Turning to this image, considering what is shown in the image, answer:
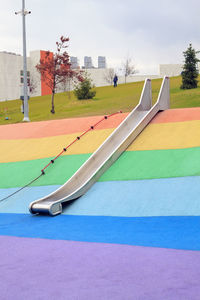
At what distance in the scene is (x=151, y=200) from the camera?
27.0ft

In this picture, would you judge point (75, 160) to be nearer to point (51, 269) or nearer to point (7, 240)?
point (7, 240)

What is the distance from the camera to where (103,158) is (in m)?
10.6

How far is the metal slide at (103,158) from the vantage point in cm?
852

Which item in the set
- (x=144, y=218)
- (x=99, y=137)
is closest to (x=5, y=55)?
(x=99, y=137)

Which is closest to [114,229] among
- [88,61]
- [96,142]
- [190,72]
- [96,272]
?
[96,272]

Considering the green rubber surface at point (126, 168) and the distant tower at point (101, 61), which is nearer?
the green rubber surface at point (126, 168)

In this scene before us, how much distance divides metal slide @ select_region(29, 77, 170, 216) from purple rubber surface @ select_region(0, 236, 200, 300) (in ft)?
7.58

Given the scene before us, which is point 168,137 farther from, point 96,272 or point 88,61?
point 88,61

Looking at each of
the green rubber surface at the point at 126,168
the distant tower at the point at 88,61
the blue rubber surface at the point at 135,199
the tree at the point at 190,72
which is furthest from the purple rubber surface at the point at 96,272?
the distant tower at the point at 88,61

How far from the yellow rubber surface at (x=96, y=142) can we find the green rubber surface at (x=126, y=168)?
0.40 meters

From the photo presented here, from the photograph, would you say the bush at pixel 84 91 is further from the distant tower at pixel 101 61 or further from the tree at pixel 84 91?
the distant tower at pixel 101 61

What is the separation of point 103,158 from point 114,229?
388 centimetres

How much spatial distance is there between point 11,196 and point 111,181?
262cm

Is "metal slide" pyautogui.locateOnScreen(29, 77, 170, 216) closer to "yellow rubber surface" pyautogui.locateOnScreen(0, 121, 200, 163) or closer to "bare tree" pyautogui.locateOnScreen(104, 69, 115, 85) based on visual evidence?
"yellow rubber surface" pyautogui.locateOnScreen(0, 121, 200, 163)
